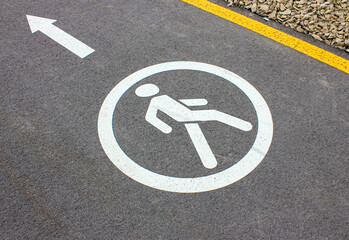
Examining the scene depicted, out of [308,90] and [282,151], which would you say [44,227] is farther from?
[308,90]

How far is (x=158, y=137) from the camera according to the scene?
355 cm

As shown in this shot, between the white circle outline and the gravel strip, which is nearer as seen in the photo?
the white circle outline

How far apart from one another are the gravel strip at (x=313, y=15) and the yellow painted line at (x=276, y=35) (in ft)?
0.70

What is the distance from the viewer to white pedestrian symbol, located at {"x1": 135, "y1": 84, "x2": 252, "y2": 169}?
11.5 feet

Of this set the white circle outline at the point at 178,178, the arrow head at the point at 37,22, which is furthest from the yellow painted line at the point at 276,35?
the arrow head at the point at 37,22

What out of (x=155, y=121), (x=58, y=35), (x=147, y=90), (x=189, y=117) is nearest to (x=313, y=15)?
(x=189, y=117)

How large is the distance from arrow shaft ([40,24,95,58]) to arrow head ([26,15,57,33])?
0.07 meters

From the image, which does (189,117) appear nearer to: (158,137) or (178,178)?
(158,137)

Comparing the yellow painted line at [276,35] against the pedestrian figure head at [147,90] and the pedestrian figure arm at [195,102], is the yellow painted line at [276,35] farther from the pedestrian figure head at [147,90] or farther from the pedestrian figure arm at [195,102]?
the pedestrian figure head at [147,90]

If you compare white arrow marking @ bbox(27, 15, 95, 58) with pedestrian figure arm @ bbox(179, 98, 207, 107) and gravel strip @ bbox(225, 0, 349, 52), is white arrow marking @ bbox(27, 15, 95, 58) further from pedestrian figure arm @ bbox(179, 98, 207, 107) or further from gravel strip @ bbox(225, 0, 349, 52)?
gravel strip @ bbox(225, 0, 349, 52)

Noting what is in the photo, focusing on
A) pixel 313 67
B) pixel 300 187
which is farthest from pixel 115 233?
pixel 313 67

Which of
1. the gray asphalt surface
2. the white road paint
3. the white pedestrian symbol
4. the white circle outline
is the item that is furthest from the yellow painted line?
the white road paint

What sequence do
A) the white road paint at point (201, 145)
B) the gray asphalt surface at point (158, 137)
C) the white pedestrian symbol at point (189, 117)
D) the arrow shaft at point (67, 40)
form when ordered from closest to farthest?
the gray asphalt surface at point (158, 137)
the white road paint at point (201, 145)
the white pedestrian symbol at point (189, 117)
the arrow shaft at point (67, 40)

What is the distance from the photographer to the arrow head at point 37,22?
4857 mm
